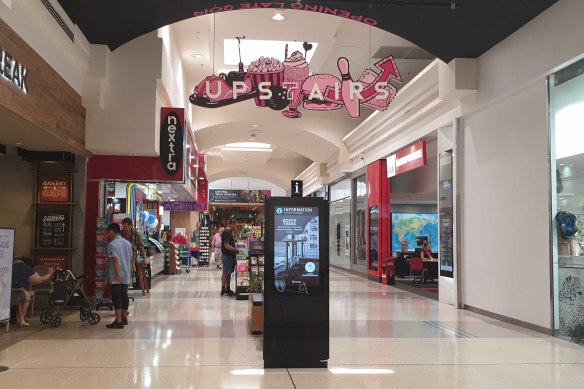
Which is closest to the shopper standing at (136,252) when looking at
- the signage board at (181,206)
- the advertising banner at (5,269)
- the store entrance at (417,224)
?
the advertising banner at (5,269)

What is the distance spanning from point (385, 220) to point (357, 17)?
25.1 ft

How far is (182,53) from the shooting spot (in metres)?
13.1

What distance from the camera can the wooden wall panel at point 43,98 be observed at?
19.1ft

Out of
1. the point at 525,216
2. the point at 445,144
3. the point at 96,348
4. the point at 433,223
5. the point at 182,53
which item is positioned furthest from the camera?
the point at 433,223

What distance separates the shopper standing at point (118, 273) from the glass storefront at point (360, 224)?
10132 millimetres

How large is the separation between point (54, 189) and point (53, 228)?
654 millimetres

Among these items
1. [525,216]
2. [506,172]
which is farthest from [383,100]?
[525,216]

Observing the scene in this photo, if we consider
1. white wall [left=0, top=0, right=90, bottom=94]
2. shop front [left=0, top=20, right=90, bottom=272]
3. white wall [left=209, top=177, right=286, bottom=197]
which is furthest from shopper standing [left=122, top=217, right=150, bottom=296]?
white wall [left=209, top=177, right=286, bottom=197]

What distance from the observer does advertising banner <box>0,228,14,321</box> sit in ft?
17.9

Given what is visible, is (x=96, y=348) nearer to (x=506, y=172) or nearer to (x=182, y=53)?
(x=506, y=172)

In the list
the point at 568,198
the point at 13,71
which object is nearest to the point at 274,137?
the point at 568,198

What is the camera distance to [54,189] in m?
9.34

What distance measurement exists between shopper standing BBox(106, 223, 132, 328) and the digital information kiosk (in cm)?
305

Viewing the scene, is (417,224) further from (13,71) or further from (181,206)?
(13,71)
